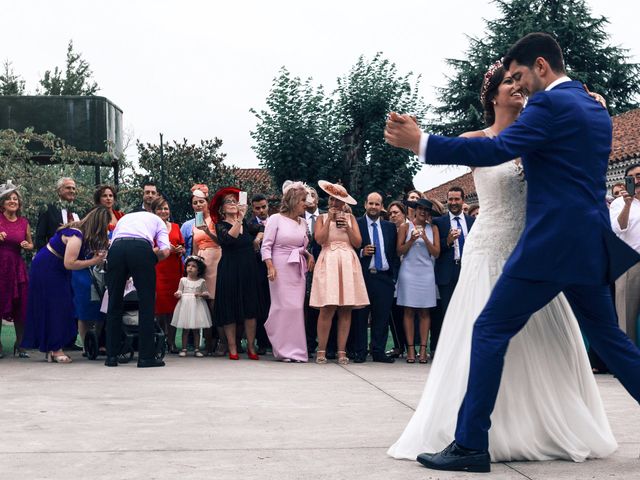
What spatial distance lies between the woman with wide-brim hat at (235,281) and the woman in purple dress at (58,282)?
141 cm

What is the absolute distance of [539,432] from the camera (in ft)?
17.5

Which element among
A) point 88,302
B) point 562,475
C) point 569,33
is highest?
point 569,33

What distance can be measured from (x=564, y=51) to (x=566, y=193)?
4521 cm

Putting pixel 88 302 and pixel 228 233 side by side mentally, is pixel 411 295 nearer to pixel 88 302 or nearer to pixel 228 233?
pixel 228 233

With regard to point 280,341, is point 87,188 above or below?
above

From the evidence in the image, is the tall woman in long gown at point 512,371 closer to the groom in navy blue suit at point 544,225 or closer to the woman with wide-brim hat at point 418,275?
the groom in navy blue suit at point 544,225

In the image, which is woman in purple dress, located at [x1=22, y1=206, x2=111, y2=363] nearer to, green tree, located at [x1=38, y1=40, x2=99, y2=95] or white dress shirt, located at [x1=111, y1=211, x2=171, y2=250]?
white dress shirt, located at [x1=111, y1=211, x2=171, y2=250]

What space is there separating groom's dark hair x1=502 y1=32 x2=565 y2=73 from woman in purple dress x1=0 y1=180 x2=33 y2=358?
765 centimetres

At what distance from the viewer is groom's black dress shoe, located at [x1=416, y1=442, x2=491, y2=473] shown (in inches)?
194

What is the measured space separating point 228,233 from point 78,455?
6381mm

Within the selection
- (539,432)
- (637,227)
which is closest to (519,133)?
(539,432)

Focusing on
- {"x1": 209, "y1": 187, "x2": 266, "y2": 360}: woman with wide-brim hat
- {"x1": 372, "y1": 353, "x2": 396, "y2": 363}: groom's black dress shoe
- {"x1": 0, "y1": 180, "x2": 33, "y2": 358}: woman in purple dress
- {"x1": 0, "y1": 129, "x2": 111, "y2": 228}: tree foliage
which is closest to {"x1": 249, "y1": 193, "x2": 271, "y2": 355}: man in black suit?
{"x1": 209, "y1": 187, "x2": 266, "y2": 360}: woman with wide-brim hat

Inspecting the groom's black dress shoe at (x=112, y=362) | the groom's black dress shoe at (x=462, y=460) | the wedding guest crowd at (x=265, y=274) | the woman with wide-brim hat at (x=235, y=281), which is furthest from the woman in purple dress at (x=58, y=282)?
the groom's black dress shoe at (x=462, y=460)

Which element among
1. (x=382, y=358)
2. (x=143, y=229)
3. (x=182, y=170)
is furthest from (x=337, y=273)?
(x=182, y=170)
